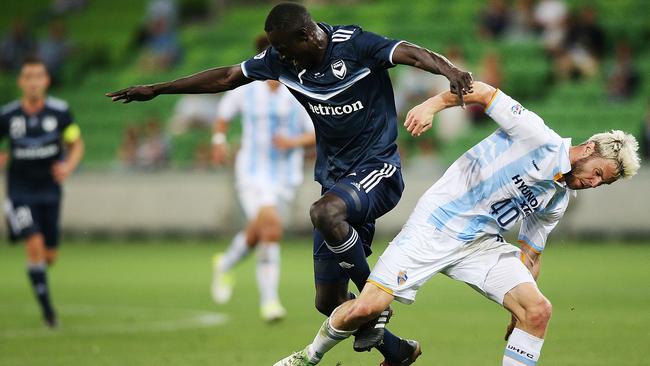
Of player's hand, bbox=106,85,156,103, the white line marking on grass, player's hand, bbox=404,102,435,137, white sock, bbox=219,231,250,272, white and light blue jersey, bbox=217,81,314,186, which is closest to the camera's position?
player's hand, bbox=404,102,435,137

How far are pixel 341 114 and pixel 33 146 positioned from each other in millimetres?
5574

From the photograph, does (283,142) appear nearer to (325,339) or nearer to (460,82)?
(325,339)

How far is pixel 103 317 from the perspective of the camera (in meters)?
12.0

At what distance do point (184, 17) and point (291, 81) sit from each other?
2245 cm

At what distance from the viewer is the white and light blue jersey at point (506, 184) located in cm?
684

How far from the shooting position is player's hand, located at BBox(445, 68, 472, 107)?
6.35 meters

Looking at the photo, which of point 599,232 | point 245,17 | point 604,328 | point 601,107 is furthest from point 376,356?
point 245,17

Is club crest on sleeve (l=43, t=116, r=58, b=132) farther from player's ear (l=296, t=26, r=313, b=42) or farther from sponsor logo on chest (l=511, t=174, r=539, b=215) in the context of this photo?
sponsor logo on chest (l=511, t=174, r=539, b=215)

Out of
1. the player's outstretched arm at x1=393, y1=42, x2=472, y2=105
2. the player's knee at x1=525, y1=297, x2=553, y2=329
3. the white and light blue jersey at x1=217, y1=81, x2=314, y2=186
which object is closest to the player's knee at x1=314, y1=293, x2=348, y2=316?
the player's knee at x1=525, y1=297, x2=553, y2=329

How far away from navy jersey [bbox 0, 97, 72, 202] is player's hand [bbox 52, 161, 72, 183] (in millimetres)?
65

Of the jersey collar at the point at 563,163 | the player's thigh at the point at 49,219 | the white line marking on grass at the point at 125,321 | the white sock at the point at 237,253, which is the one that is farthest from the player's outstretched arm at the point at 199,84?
the white sock at the point at 237,253

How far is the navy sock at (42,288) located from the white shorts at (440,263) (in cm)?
522

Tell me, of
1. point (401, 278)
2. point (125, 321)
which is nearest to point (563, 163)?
point (401, 278)

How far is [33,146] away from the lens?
39.2 ft
